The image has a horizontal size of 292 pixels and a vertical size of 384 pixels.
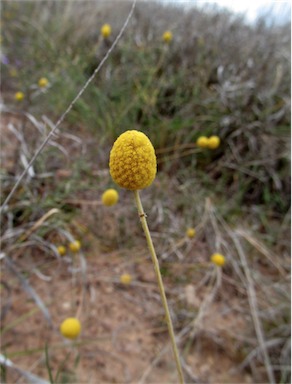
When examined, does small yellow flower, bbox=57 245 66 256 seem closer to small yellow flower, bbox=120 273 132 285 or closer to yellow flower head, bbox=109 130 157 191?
small yellow flower, bbox=120 273 132 285

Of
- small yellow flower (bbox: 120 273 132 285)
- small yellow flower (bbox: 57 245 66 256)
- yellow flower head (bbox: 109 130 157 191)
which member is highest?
yellow flower head (bbox: 109 130 157 191)

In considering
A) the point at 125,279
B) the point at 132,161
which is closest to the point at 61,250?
the point at 125,279

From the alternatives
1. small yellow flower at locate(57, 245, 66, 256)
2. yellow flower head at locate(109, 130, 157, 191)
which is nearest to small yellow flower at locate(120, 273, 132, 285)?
small yellow flower at locate(57, 245, 66, 256)

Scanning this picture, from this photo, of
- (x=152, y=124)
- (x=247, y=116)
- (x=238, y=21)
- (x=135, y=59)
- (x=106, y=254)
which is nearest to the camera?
(x=106, y=254)

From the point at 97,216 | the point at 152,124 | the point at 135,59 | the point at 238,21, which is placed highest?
the point at 238,21

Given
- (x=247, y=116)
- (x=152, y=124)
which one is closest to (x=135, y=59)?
(x=152, y=124)

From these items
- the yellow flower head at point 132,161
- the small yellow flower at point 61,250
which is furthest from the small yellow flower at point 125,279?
the yellow flower head at point 132,161

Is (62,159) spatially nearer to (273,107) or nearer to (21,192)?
(21,192)

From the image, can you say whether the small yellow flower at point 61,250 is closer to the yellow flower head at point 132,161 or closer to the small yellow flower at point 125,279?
the small yellow flower at point 125,279
